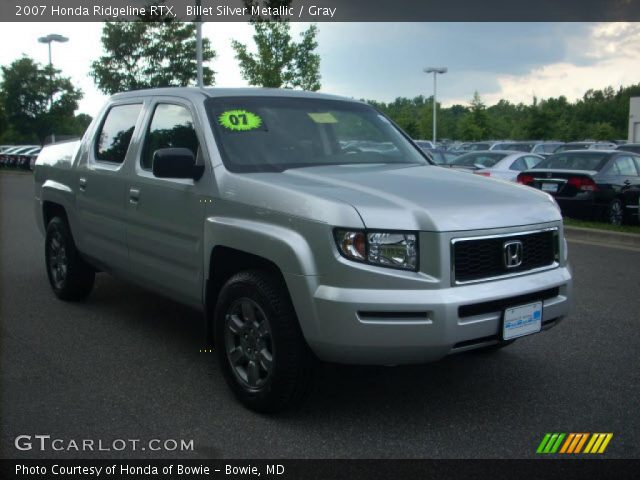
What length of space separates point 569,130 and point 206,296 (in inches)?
2658

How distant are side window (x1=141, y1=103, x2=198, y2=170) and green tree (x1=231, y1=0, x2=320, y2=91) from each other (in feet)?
68.6

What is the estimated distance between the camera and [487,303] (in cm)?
379

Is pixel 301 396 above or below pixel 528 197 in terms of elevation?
below

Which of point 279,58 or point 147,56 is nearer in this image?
point 279,58

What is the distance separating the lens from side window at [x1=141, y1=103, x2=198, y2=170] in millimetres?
4922

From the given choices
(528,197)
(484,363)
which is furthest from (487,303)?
(484,363)

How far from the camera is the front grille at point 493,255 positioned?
3760 millimetres

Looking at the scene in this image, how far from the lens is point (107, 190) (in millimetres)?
5762

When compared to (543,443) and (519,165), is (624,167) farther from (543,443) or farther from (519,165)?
(543,443)

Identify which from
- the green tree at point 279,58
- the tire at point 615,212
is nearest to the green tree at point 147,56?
the green tree at point 279,58

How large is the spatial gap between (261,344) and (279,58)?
23813 millimetres

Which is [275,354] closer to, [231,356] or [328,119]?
[231,356]

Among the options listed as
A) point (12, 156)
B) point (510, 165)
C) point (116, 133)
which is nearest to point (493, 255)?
point (116, 133)

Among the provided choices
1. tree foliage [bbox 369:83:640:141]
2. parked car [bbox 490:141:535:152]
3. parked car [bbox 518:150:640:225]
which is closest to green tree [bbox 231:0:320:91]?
parked car [bbox 490:141:535:152]
